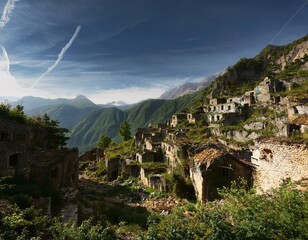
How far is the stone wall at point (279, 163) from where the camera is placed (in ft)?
40.3

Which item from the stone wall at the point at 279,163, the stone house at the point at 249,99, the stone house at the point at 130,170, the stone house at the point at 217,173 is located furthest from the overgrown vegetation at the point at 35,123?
the stone house at the point at 249,99

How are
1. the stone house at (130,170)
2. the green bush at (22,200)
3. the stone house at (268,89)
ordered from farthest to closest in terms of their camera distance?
the stone house at (268,89)
the stone house at (130,170)
the green bush at (22,200)

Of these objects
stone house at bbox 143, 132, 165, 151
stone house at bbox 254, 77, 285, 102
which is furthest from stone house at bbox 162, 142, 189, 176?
stone house at bbox 254, 77, 285, 102

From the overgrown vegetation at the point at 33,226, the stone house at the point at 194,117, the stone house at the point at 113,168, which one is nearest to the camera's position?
the overgrown vegetation at the point at 33,226

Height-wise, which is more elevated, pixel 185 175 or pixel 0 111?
pixel 0 111

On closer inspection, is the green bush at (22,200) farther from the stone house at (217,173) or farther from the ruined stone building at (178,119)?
the ruined stone building at (178,119)

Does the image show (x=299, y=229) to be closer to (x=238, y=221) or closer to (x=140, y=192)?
(x=238, y=221)

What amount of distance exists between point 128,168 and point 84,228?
29273 millimetres

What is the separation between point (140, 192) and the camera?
2844 cm

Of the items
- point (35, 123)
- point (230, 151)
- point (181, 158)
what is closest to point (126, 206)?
point (181, 158)

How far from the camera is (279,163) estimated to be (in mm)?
13438

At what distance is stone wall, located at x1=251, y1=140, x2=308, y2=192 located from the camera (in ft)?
40.3

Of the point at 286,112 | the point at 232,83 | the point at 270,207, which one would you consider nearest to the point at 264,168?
the point at 270,207

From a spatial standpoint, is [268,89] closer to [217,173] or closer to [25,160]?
[217,173]
